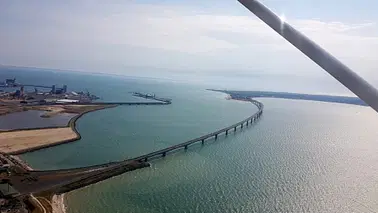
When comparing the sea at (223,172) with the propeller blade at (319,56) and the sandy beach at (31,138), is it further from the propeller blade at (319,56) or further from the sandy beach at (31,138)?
the propeller blade at (319,56)

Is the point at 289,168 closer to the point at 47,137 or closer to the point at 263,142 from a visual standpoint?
the point at 263,142

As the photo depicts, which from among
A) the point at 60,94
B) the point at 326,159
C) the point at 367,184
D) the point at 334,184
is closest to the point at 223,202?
the point at 334,184

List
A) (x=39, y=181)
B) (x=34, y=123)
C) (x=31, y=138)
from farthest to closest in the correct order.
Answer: (x=34, y=123)
(x=31, y=138)
(x=39, y=181)

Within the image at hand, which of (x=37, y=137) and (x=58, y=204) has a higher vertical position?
(x=37, y=137)

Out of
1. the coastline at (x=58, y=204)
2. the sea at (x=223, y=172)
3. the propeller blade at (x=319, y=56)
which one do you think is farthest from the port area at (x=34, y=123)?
the propeller blade at (x=319, y=56)

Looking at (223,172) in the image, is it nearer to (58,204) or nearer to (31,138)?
(58,204)

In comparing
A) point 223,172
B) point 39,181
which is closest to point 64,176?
point 39,181

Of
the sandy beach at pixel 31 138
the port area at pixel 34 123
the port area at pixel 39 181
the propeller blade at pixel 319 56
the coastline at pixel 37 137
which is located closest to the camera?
the propeller blade at pixel 319 56

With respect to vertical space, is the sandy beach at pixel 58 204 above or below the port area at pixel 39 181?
below
